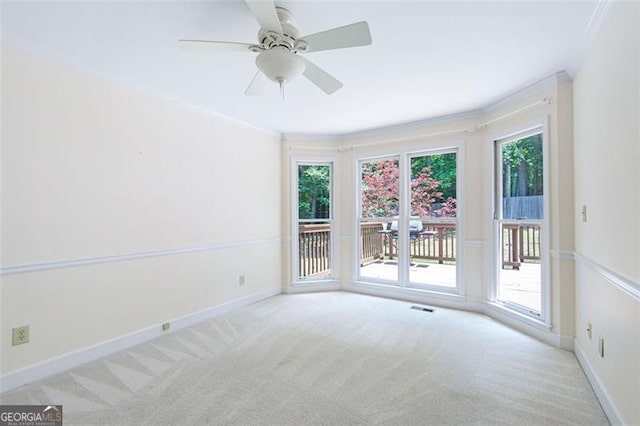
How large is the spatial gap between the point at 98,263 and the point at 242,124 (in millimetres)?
2332

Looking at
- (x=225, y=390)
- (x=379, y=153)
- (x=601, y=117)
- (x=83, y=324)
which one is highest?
(x=379, y=153)

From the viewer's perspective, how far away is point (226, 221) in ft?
13.0

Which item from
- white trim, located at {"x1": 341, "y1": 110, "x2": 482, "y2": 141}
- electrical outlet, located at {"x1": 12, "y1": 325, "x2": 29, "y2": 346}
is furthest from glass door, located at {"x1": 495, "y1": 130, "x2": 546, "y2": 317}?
electrical outlet, located at {"x1": 12, "y1": 325, "x2": 29, "y2": 346}

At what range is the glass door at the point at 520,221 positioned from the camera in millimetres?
3150

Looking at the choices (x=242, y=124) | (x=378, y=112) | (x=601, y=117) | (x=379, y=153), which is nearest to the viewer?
(x=601, y=117)

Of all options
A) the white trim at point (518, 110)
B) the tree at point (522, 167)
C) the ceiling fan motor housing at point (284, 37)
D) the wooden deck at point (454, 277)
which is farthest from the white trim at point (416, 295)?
the ceiling fan motor housing at point (284, 37)

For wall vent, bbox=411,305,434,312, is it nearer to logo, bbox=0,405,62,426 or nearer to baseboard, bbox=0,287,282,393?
baseboard, bbox=0,287,282,393

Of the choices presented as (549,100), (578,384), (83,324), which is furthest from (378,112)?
(83,324)

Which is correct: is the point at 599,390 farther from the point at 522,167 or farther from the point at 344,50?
the point at 344,50

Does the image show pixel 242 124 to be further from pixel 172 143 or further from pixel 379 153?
pixel 379 153

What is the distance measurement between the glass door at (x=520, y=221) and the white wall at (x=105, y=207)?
3182 millimetres

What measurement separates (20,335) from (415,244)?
415cm

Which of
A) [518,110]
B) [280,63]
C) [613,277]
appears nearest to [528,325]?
[613,277]

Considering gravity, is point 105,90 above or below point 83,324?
above
